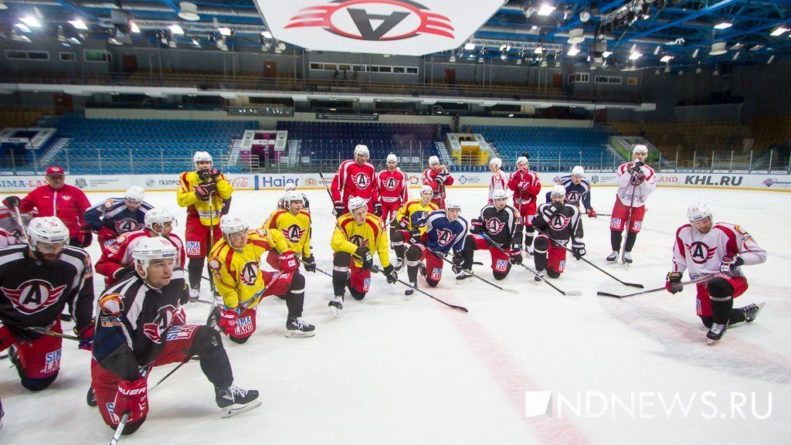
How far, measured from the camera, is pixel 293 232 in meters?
4.66

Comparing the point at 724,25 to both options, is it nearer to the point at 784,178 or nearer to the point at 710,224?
the point at 784,178

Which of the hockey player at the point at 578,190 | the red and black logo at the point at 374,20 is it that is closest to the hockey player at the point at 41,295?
the hockey player at the point at 578,190

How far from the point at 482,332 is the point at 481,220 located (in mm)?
1920

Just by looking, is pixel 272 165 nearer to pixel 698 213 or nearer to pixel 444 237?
pixel 444 237

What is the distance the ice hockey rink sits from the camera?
2.34m

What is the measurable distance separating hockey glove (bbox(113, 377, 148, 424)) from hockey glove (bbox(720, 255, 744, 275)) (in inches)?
160

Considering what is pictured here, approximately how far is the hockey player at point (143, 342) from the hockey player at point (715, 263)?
3475mm

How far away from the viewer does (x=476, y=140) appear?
23.3 metres

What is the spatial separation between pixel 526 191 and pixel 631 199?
139 centimetres

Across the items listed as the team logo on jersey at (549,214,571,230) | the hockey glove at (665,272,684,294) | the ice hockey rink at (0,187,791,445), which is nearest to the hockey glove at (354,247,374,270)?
the ice hockey rink at (0,187,791,445)

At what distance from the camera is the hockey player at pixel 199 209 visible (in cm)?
434

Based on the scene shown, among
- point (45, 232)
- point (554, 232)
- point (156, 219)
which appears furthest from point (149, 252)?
point (554, 232)

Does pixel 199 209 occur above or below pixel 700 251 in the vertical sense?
above

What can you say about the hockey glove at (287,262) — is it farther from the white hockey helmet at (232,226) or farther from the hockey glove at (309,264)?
the hockey glove at (309,264)
